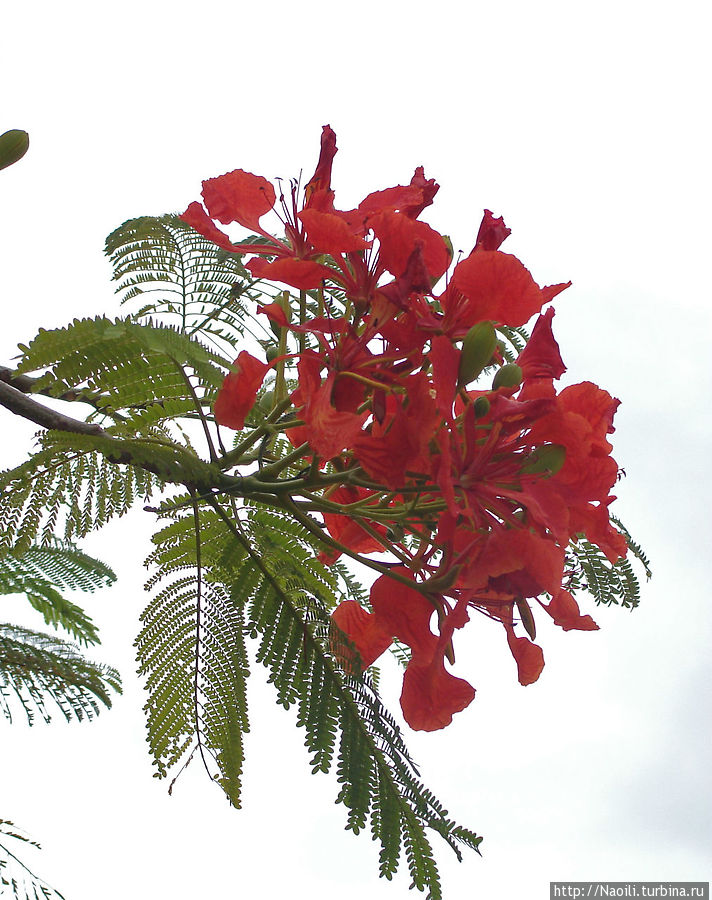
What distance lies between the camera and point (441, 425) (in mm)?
1032

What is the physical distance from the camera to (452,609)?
1.13 meters

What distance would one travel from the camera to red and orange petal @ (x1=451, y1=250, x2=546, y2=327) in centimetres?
112

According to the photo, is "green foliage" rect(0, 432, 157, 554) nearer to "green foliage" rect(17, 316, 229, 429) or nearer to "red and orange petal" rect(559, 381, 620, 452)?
"green foliage" rect(17, 316, 229, 429)

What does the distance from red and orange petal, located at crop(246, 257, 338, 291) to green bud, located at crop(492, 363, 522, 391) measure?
259 mm

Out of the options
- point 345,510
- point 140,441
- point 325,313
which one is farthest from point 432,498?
point 140,441

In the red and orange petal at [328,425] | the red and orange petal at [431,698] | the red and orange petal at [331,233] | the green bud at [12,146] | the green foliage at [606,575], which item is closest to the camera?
the red and orange petal at [328,425]

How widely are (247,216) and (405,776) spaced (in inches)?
36.9

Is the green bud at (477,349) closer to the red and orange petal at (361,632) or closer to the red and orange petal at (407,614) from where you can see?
the red and orange petal at (407,614)

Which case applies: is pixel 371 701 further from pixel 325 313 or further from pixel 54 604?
pixel 325 313

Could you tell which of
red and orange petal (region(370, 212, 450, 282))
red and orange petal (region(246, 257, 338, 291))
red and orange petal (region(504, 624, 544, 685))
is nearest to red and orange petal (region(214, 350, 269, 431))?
red and orange petal (region(246, 257, 338, 291))

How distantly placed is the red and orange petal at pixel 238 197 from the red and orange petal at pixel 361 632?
A: 0.63 metres

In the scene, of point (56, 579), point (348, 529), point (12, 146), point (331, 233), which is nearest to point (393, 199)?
point (331, 233)

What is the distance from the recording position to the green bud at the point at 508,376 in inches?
42.9

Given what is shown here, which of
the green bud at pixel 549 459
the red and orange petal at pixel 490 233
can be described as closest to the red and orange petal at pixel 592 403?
the green bud at pixel 549 459
